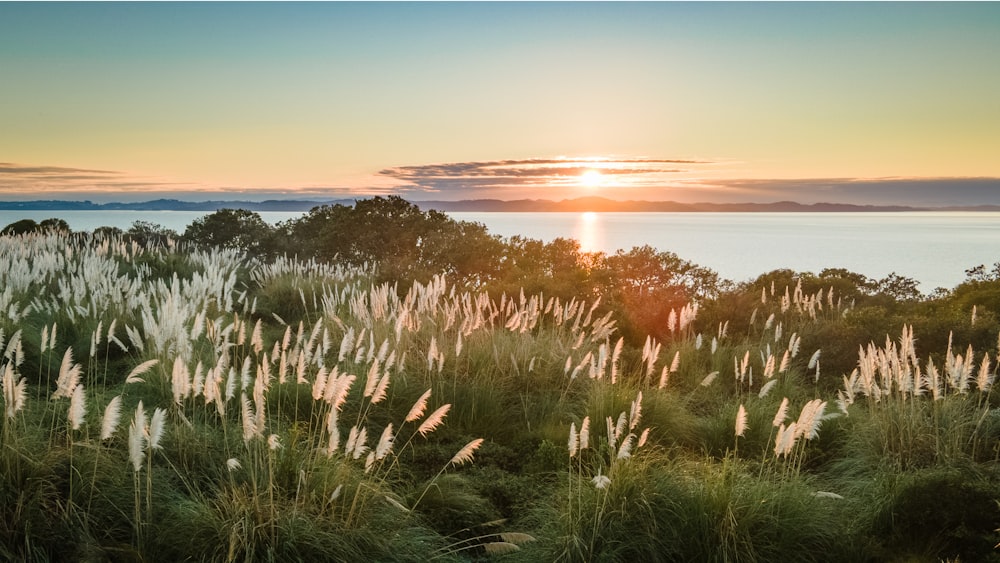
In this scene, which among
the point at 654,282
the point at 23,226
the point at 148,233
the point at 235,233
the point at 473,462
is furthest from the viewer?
the point at 148,233

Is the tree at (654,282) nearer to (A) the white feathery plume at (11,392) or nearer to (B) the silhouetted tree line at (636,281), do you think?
(B) the silhouetted tree line at (636,281)

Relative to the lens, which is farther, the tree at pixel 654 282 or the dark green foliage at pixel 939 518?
the tree at pixel 654 282

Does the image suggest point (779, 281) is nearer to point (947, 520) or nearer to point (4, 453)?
point (947, 520)

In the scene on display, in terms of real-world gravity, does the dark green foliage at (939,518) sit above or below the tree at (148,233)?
below

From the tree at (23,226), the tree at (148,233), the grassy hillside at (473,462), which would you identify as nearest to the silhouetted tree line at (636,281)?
the grassy hillside at (473,462)

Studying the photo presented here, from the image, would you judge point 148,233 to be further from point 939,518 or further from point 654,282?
point 939,518

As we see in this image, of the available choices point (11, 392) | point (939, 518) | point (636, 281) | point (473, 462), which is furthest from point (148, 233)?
point (939, 518)

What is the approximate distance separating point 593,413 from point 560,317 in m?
4.31

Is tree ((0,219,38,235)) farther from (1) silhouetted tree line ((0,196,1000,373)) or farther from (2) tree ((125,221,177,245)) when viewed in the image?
(1) silhouetted tree line ((0,196,1000,373))

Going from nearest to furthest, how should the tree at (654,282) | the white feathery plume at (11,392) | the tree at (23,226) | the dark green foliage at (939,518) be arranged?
the white feathery plume at (11,392) → the dark green foliage at (939,518) → the tree at (654,282) → the tree at (23,226)

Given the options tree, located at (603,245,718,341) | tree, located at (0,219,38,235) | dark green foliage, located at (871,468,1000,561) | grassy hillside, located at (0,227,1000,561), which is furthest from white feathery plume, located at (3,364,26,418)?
tree, located at (0,219,38,235)

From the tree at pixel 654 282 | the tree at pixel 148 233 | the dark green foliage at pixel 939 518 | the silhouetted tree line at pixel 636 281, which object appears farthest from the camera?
the tree at pixel 148 233

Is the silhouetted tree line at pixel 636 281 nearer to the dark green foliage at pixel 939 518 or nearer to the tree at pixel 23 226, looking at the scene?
the dark green foliage at pixel 939 518

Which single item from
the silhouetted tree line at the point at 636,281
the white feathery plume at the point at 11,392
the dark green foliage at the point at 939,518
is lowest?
the dark green foliage at the point at 939,518
